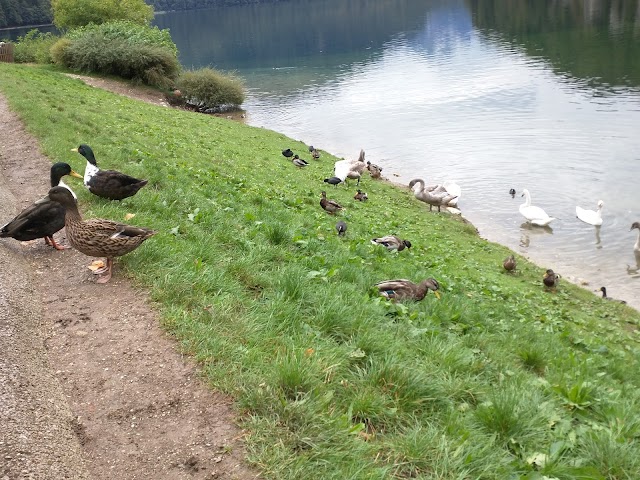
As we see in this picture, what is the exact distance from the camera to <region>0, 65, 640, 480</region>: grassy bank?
164 inches

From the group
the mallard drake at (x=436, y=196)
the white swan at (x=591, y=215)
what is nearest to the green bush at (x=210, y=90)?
the mallard drake at (x=436, y=196)

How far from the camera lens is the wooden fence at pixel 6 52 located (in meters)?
42.5

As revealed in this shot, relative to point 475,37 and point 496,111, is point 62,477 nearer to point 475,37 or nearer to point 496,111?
point 496,111

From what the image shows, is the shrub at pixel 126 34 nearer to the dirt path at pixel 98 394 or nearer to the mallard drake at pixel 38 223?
the mallard drake at pixel 38 223

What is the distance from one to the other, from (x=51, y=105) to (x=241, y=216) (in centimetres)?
1297

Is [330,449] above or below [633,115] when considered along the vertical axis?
above

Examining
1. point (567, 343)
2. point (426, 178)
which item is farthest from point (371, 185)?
point (567, 343)

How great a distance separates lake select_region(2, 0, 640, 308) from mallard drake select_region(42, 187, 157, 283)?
514 inches

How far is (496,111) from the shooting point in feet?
114

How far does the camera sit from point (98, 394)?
4727 millimetres

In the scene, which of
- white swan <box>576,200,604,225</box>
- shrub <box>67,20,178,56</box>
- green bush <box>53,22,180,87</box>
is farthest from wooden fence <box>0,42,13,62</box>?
white swan <box>576,200,604,225</box>

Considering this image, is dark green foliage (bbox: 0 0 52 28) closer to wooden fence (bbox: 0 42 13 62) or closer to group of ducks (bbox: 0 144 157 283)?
wooden fence (bbox: 0 42 13 62)

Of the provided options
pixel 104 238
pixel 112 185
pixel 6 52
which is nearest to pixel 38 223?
pixel 104 238

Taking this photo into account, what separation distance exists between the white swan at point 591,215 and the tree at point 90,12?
4730 cm
